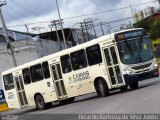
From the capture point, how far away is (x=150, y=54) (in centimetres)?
2348

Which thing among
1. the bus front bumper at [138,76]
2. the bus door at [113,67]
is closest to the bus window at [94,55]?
the bus door at [113,67]

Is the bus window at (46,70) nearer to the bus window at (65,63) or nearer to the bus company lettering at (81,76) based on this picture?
the bus window at (65,63)

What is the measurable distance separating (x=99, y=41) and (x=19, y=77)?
7.31m

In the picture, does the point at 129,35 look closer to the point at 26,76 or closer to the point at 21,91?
the point at 26,76

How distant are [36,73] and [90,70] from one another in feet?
15.3

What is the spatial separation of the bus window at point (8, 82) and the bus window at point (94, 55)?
23.4ft

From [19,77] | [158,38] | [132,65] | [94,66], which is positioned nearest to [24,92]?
[19,77]

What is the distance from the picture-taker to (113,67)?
23.0m

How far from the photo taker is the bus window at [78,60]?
80.5 ft

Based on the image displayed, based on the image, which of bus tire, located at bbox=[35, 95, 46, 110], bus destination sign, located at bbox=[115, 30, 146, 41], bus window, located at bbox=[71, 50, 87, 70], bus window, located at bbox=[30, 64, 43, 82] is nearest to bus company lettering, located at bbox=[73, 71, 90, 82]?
bus window, located at bbox=[71, 50, 87, 70]

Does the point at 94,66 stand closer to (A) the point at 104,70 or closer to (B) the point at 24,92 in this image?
(A) the point at 104,70

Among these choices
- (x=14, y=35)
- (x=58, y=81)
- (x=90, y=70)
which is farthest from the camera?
(x=14, y=35)

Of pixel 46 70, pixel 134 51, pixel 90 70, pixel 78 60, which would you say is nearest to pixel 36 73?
pixel 46 70

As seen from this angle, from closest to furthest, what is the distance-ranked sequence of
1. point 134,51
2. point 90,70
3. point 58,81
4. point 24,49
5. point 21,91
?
point 134,51 → point 90,70 → point 58,81 → point 21,91 → point 24,49
